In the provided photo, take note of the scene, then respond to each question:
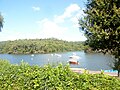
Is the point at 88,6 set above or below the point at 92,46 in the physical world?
above

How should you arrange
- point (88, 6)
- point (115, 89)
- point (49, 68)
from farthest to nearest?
point (88, 6) < point (49, 68) < point (115, 89)

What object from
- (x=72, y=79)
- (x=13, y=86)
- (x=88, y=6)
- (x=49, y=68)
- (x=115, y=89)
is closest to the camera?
(x=115, y=89)

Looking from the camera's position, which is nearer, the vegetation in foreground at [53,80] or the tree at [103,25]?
the vegetation in foreground at [53,80]

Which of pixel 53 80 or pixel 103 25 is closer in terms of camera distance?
pixel 53 80

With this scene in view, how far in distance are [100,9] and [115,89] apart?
357 inches

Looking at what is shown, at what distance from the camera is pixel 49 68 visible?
10.8m

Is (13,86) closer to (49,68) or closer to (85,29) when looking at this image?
(49,68)

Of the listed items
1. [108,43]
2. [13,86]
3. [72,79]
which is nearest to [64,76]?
[72,79]

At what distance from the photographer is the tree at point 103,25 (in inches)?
634

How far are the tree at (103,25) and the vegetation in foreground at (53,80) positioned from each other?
6.34 m

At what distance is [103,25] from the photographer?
16.5 meters

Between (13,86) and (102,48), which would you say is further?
(102,48)

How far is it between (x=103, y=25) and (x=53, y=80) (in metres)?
→ 7.83

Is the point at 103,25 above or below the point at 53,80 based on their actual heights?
above
